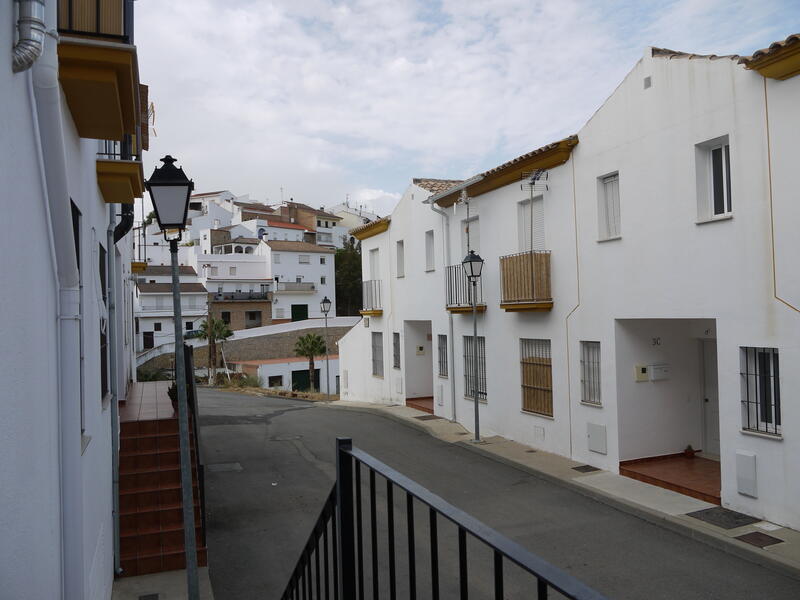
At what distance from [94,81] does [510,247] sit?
34.9 feet

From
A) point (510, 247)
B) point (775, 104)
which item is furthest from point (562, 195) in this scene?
point (775, 104)

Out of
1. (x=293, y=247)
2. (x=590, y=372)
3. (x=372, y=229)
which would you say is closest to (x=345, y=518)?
(x=590, y=372)

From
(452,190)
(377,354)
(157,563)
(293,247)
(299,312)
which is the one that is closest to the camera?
(157,563)

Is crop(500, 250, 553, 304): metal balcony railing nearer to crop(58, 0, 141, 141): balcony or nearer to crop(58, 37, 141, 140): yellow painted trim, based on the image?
crop(58, 37, 141, 140): yellow painted trim

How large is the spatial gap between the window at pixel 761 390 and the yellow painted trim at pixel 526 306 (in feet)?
13.9

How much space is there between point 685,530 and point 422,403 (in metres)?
11.1

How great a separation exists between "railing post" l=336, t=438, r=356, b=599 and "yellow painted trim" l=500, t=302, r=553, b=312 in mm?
10067

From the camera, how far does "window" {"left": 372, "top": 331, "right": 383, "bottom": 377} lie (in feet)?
70.1

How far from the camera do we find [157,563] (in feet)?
23.6

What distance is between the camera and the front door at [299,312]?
5616cm

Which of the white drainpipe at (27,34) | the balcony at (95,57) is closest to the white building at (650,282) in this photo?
the balcony at (95,57)

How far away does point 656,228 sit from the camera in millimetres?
9977

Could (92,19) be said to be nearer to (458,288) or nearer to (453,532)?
(453,532)

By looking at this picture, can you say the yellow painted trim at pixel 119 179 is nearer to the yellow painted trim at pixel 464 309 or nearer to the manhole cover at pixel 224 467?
the manhole cover at pixel 224 467
